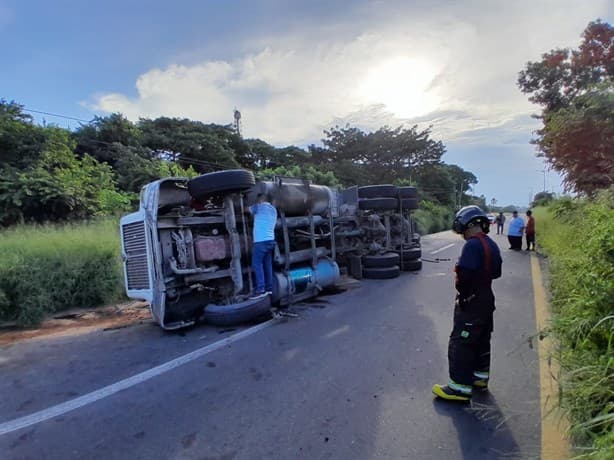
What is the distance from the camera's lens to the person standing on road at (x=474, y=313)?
273cm

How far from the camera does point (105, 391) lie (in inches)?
119

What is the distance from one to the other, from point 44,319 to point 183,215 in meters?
2.84

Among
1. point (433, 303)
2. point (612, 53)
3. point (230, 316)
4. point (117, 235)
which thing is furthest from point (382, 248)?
point (612, 53)

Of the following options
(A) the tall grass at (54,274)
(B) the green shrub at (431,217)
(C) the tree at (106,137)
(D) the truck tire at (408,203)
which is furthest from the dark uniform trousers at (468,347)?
(B) the green shrub at (431,217)

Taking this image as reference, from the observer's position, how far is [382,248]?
8766mm

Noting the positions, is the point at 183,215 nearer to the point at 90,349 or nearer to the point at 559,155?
the point at 90,349

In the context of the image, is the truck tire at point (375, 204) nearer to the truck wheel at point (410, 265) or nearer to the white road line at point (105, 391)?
the truck wheel at point (410, 265)

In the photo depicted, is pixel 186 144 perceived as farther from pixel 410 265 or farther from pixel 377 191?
pixel 410 265

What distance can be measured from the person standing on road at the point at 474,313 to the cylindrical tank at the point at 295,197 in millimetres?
3584

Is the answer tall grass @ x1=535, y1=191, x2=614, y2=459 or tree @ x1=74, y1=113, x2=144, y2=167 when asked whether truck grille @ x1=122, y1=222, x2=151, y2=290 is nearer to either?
tall grass @ x1=535, y1=191, x2=614, y2=459

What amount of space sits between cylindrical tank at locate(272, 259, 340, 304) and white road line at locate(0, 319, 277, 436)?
1.37 metres

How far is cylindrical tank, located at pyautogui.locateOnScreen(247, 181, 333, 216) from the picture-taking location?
5747 millimetres

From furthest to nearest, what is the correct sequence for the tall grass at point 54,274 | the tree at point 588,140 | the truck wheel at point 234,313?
the tree at point 588,140 < the tall grass at point 54,274 < the truck wheel at point 234,313

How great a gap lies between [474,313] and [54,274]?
6240 mm
